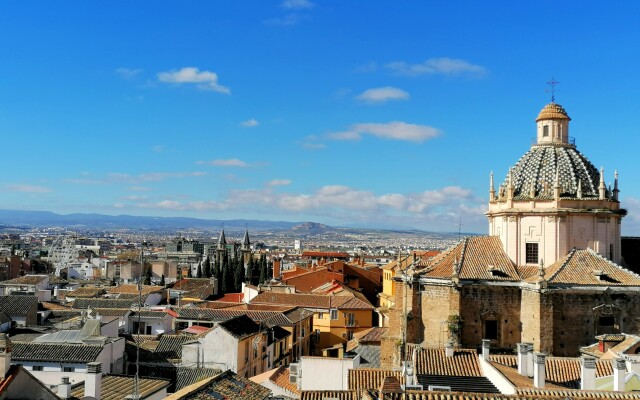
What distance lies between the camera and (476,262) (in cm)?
3584

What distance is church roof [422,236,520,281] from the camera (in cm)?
3484

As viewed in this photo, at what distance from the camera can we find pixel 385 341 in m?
35.8

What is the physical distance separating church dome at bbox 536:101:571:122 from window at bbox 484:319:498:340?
11.1m

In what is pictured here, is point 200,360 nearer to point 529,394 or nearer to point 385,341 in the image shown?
point 385,341

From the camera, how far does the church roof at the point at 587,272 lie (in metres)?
32.8

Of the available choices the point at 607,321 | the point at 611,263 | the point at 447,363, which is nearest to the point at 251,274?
the point at 611,263

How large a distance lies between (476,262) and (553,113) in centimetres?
892

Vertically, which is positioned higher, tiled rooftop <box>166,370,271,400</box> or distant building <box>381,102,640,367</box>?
distant building <box>381,102,640,367</box>

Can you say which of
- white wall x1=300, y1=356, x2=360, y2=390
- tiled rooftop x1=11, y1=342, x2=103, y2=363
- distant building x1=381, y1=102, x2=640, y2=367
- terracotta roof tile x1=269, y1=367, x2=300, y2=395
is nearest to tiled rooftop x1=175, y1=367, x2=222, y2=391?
terracotta roof tile x1=269, y1=367, x2=300, y2=395

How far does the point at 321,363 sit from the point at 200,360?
9.65 meters

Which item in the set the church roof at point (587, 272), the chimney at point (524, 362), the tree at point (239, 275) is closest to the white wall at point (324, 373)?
the chimney at point (524, 362)

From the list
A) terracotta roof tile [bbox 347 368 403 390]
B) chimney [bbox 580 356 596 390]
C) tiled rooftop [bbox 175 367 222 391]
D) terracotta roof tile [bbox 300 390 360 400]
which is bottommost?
tiled rooftop [bbox 175 367 222 391]

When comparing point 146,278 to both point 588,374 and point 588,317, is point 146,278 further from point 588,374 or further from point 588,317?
point 588,374

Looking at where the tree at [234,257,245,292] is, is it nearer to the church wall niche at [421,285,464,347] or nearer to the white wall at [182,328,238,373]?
the white wall at [182,328,238,373]
